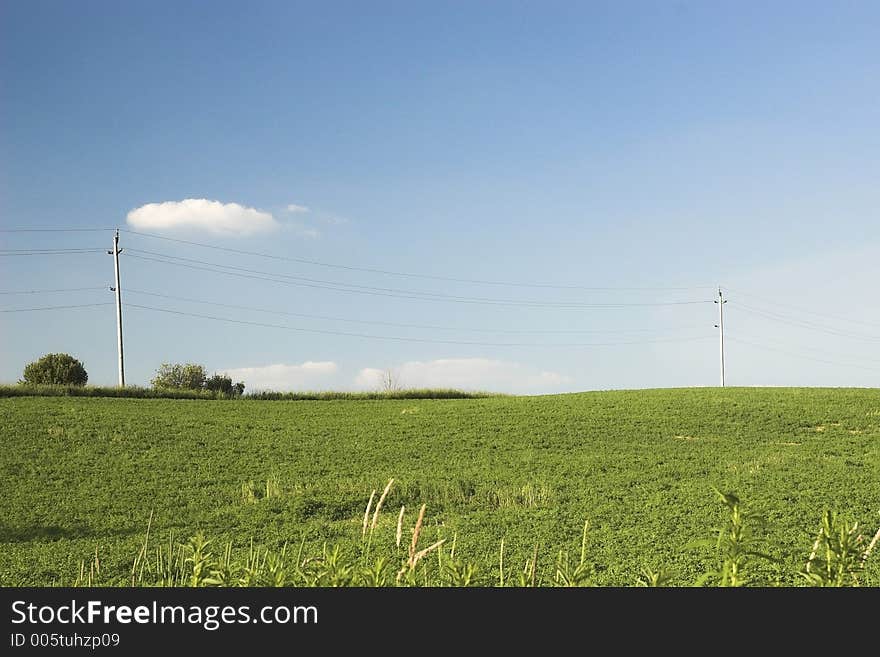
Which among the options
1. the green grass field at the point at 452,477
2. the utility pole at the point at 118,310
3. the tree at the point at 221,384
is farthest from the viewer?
the tree at the point at 221,384

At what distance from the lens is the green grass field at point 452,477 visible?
7.75 m

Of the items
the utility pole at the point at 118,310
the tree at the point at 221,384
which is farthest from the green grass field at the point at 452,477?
the tree at the point at 221,384

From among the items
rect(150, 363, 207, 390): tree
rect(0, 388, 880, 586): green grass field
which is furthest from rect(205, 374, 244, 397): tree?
rect(0, 388, 880, 586): green grass field

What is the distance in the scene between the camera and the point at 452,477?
40.1ft

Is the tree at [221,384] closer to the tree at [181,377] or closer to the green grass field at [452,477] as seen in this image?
the tree at [181,377]

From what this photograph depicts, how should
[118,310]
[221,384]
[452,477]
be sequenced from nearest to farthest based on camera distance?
[452,477], [118,310], [221,384]

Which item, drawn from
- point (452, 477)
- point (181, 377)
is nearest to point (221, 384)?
point (181, 377)

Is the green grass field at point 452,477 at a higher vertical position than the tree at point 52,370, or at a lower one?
lower

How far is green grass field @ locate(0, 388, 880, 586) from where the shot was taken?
25.4 ft

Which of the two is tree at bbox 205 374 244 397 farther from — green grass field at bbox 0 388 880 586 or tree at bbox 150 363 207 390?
green grass field at bbox 0 388 880 586

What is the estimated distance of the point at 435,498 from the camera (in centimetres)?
1070

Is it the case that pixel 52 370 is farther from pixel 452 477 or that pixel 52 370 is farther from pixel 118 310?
pixel 452 477

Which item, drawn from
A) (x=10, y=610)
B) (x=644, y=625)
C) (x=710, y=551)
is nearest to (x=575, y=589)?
(x=644, y=625)

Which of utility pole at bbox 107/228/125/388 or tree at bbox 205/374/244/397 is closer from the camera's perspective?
utility pole at bbox 107/228/125/388
